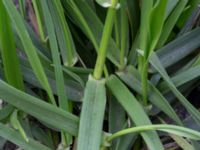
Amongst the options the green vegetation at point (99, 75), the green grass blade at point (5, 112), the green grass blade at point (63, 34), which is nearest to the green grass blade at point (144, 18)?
the green vegetation at point (99, 75)

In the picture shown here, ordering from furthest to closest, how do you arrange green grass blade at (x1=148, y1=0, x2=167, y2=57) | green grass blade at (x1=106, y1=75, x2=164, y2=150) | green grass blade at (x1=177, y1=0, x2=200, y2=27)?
1. green grass blade at (x1=177, y1=0, x2=200, y2=27)
2. green grass blade at (x1=106, y1=75, x2=164, y2=150)
3. green grass blade at (x1=148, y1=0, x2=167, y2=57)

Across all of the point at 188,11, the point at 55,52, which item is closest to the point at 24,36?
the point at 55,52

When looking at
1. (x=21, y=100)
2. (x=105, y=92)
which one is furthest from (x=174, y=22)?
(x=21, y=100)

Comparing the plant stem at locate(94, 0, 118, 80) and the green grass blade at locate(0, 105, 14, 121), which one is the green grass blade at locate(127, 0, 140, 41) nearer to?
the plant stem at locate(94, 0, 118, 80)

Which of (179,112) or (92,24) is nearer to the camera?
(92,24)

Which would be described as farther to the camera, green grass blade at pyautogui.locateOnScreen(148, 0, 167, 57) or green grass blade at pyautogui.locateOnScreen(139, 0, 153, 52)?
green grass blade at pyautogui.locateOnScreen(139, 0, 153, 52)

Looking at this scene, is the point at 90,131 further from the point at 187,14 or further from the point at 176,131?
the point at 187,14

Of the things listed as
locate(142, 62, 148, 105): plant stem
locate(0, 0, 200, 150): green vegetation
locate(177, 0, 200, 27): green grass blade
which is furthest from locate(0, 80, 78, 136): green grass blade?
locate(177, 0, 200, 27): green grass blade
